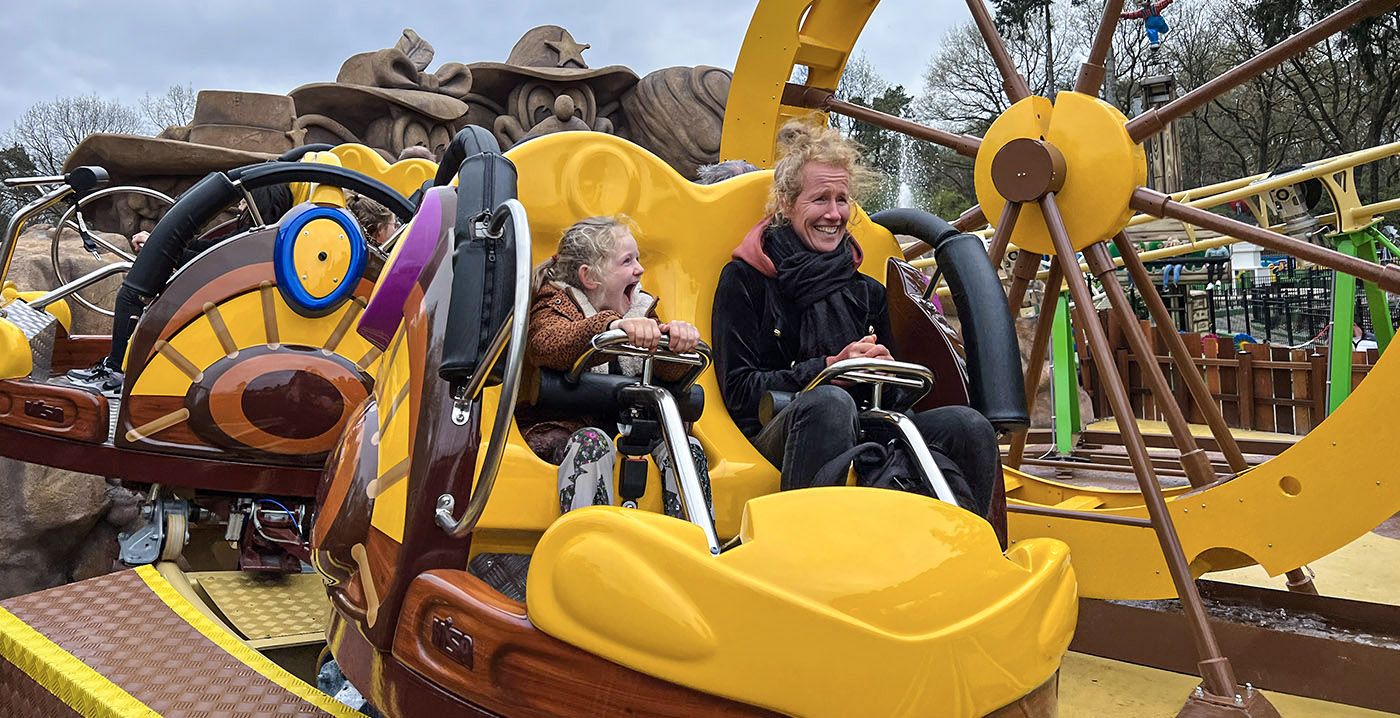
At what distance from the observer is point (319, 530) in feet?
5.90

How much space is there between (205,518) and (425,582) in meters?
2.65

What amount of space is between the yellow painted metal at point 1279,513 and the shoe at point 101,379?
3187mm

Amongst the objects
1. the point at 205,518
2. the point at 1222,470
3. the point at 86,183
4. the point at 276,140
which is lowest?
the point at 1222,470

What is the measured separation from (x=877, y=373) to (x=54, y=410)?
2.79m

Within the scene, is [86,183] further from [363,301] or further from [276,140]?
[276,140]

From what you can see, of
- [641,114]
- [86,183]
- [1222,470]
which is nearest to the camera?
[86,183]

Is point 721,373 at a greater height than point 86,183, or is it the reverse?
point 86,183

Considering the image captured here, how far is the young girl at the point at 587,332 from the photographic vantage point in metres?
1.71

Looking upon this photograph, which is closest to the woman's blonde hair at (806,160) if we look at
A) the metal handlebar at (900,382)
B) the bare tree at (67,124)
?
the metal handlebar at (900,382)

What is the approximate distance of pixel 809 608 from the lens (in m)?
1.11

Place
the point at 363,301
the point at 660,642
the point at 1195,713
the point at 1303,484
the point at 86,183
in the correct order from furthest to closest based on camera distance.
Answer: the point at 86,183 → the point at 363,301 → the point at 1303,484 → the point at 1195,713 → the point at 660,642

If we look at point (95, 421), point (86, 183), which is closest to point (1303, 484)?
point (95, 421)

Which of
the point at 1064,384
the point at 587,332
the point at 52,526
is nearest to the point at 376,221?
the point at 587,332

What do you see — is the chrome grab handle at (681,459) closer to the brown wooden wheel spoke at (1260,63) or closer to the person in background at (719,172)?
the person in background at (719,172)
